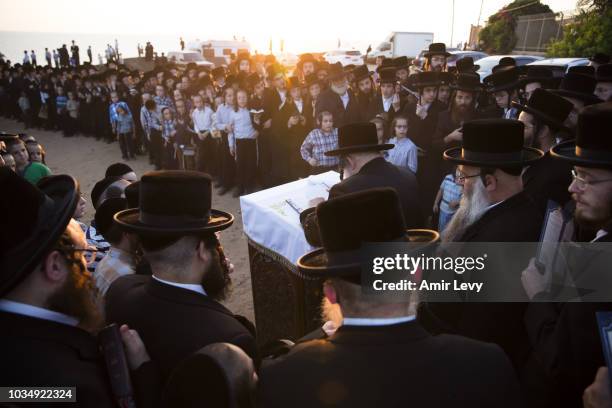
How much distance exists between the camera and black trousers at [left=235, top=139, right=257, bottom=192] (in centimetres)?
790

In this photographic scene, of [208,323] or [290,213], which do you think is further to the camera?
[290,213]

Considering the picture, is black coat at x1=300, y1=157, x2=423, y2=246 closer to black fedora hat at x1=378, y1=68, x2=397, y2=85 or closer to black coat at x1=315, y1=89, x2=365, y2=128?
black fedora hat at x1=378, y1=68, x2=397, y2=85

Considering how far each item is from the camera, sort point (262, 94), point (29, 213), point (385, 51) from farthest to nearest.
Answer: point (385, 51), point (262, 94), point (29, 213)

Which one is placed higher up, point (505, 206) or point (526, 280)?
point (505, 206)

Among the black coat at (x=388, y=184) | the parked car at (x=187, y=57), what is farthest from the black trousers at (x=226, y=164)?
the parked car at (x=187, y=57)

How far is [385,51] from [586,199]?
2996 centimetres

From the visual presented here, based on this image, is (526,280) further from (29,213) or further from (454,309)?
(29,213)

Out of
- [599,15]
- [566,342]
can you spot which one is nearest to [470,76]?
[566,342]

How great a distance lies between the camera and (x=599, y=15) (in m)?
14.2

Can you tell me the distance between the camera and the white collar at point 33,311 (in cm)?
145

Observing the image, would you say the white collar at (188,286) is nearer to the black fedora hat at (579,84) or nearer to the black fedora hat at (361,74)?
the black fedora hat at (579,84)

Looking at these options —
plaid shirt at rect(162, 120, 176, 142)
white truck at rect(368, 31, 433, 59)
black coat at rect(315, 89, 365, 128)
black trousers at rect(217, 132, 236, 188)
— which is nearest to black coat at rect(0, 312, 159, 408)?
black coat at rect(315, 89, 365, 128)

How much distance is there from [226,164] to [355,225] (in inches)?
288

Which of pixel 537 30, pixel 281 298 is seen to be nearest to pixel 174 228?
pixel 281 298
